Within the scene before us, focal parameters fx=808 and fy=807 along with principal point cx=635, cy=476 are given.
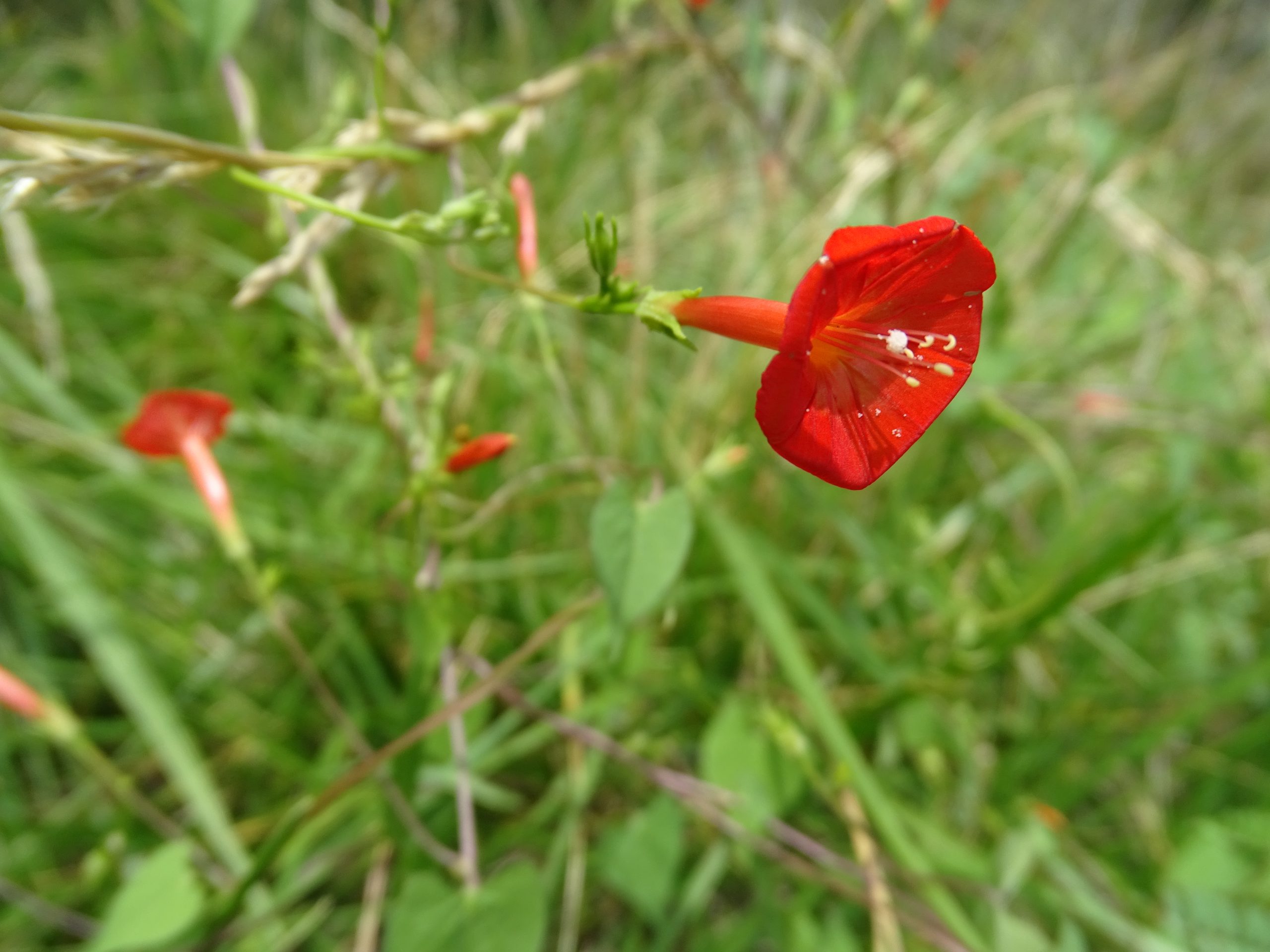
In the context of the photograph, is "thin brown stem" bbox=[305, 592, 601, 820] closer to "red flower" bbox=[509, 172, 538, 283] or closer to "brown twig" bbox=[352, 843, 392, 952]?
"brown twig" bbox=[352, 843, 392, 952]

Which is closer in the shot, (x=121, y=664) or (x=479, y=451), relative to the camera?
(x=479, y=451)

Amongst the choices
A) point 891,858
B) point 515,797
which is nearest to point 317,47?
point 515,797

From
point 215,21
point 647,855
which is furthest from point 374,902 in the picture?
point 215,21

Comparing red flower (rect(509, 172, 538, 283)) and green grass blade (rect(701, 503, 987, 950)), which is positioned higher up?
red flower (rect(509, 172, 538, 283))

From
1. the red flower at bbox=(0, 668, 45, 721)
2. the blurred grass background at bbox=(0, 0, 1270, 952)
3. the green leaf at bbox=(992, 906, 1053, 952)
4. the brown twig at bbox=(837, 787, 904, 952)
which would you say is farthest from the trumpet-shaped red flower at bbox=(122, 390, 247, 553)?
the green leaf at bbox=(992, 906, 1053, 952)

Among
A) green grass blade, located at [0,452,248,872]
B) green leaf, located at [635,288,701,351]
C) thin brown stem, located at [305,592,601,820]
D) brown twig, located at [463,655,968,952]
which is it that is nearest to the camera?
green leaf, located at [635,288,701,351]

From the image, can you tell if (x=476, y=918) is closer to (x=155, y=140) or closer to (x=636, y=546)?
(x=636, y=546)
